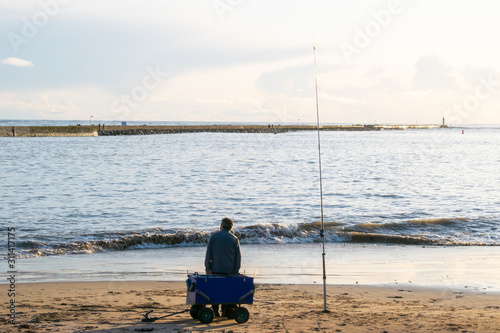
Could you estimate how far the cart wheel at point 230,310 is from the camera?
303 inches

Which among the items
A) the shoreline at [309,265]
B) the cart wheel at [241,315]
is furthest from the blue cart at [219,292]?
the shoreline at [309,265]

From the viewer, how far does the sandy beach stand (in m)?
7.29

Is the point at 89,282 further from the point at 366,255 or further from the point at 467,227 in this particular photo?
the point at 467,227

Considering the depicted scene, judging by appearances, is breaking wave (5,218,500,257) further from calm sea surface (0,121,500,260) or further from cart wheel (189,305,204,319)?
cart wheel (189,305,204,319)

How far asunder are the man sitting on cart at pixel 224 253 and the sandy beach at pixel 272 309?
757 millimetres

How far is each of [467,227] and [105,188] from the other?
56.3 feet

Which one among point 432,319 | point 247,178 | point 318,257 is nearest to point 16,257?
point 318,257

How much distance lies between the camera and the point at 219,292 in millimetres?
7504

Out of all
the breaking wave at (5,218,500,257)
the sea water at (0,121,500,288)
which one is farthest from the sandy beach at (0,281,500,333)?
the breaking wave at (5,218,500,257)

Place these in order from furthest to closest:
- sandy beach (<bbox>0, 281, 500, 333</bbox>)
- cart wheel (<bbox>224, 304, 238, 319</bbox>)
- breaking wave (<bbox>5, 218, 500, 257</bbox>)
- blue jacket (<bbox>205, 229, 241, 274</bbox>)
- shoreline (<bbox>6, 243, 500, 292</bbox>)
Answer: breaking wave (<bbox>5, 218, 500, 257</bbox>) < shoreline (<bbox>6, 243, 500, 292</bbox>) < cart wheel (<bbox>224, 304, 238, 319</bbox>) < blue jacket (<bbox>205, 229, 241, 274</bbox>) < sandy beach (<bbox>0, 281, 500, 333</bbox>)

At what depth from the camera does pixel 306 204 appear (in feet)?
76.1

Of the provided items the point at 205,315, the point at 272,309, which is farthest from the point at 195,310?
the point at 272,309

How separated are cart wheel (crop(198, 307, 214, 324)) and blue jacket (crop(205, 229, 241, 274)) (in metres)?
0.56

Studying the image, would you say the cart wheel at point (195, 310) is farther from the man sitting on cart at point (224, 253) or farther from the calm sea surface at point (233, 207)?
the calm sea surface at point (233, 207)
